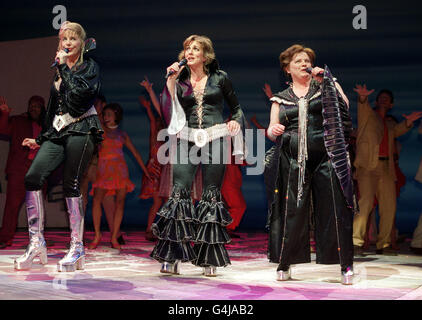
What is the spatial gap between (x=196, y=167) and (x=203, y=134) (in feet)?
0.90

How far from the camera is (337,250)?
4.33m

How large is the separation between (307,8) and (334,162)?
5.90m

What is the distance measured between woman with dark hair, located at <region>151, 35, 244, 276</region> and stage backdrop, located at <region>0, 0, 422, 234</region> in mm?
4529

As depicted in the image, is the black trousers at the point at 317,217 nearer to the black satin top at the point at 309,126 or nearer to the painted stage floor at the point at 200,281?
the black satin top at the point at 309,126

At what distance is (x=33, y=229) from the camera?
4.76m

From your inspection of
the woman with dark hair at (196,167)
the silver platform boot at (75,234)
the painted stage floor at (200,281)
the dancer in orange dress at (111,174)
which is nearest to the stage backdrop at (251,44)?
the dancer in orange dress at (111,174)

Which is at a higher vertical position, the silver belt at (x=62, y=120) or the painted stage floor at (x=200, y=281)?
the silver belt at (x=62, y=120)

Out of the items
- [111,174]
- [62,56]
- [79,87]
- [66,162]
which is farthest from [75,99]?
[111,174]

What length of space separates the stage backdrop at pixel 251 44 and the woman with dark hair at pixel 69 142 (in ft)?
16.1

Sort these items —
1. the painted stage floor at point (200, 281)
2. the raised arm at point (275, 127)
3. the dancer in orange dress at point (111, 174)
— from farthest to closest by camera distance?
the dancer in orange dress at point (111, 174) < the raised arm at point (275, 127) < the painted stage floor at point (200, 281)

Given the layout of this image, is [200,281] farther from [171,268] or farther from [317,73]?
[317,73]

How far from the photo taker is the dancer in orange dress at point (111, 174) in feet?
22.5

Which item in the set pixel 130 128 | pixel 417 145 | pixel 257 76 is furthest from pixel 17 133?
pixel 417 145

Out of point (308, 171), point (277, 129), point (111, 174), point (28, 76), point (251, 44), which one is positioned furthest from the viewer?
point (28, 76)
